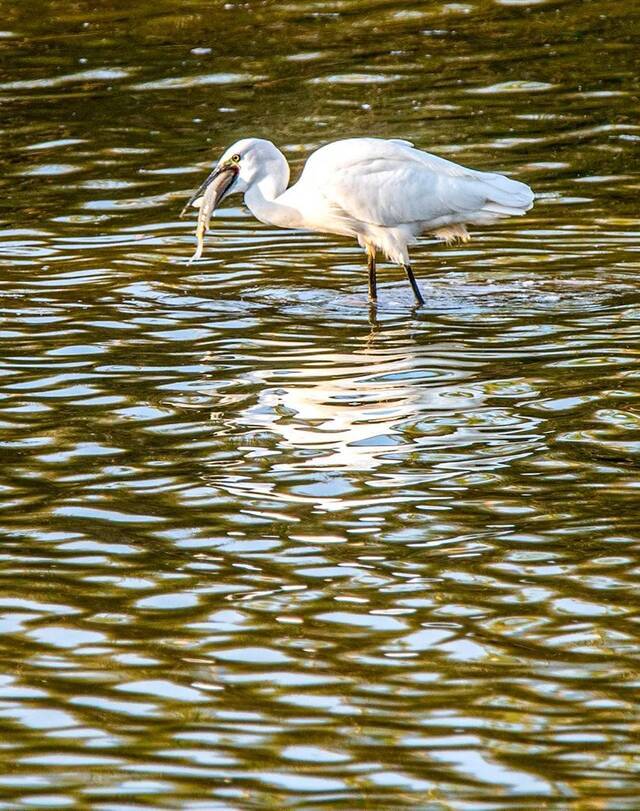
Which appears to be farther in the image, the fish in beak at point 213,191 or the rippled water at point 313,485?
the fish in beak at point 213,191

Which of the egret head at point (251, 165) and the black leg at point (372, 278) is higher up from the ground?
the egret head at point (251, 165)

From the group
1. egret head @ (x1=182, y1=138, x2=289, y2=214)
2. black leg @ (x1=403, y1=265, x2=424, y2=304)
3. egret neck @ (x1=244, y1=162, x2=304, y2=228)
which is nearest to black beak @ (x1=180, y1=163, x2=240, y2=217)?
egret head @ (x1=182, y1=138, x2=289, y2=214)

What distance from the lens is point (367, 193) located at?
1215cm

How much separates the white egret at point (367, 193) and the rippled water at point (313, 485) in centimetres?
46

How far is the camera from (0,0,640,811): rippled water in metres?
5.46

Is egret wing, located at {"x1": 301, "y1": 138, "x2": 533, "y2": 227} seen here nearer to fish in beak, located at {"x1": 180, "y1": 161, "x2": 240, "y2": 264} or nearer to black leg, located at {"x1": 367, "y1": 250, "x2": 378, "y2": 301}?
black leg, located at {"x1": 367, "y1": 250, "x2": 378, "y2": 301}

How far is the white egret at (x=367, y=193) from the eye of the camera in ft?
39.8

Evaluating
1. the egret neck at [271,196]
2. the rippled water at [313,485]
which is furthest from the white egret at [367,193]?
the rippled water at [313,485]

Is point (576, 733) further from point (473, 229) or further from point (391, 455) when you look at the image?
point (473, 229)

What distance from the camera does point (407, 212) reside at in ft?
40.5

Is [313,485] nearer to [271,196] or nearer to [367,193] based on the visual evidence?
[367,193]

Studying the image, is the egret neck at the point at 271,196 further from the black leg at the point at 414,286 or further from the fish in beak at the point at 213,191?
the black leg at the point at 414,286

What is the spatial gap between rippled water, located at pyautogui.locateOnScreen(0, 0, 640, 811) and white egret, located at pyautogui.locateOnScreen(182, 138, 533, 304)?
18.3 inches

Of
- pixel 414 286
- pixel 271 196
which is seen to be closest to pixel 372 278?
pixel 414 286
